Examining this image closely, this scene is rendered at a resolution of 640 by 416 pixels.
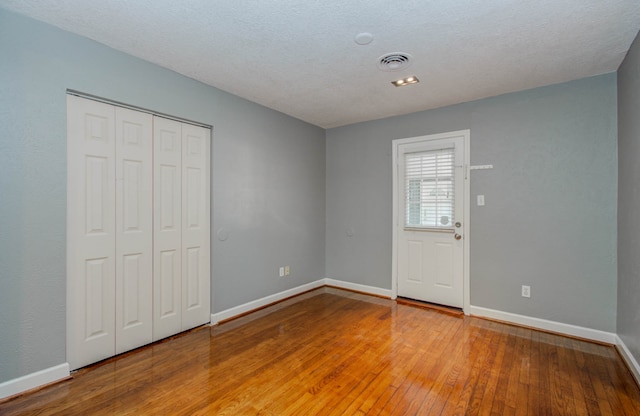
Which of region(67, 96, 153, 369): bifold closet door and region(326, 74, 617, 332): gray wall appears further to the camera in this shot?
region(326, 74, 617, 332): gray wall

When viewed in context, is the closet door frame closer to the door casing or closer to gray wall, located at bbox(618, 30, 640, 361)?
the door casing

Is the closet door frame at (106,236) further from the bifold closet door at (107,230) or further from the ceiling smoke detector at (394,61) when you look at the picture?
the ceiling smoke detector at (394,61)

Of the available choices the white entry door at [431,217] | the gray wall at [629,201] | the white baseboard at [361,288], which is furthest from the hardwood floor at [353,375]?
the white baseboard at [361,288]

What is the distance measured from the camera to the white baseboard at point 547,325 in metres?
2.88

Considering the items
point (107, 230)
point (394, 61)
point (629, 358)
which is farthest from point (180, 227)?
point (629, 358)

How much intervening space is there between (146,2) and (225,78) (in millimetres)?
1117

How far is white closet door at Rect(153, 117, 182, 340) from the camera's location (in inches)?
113

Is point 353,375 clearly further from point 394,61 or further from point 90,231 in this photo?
point 394,61

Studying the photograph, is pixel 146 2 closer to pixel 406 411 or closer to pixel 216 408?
pixel 216 408

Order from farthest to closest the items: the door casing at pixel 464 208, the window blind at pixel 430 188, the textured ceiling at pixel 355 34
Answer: the window blind at pixel 430 188 < the door casing at pixel 464 208 < the textured ceiling at pixel 355 34

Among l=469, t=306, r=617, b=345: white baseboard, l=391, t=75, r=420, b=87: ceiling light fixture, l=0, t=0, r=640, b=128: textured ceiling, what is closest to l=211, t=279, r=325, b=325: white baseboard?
l=469, t=306, r=617, b=345: white baseboard

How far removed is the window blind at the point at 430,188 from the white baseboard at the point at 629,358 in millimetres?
1807

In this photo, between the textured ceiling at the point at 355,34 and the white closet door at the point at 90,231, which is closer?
the textured ceiling at the point at 355,34

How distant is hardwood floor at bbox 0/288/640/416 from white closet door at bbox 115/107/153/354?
0.27 meters
